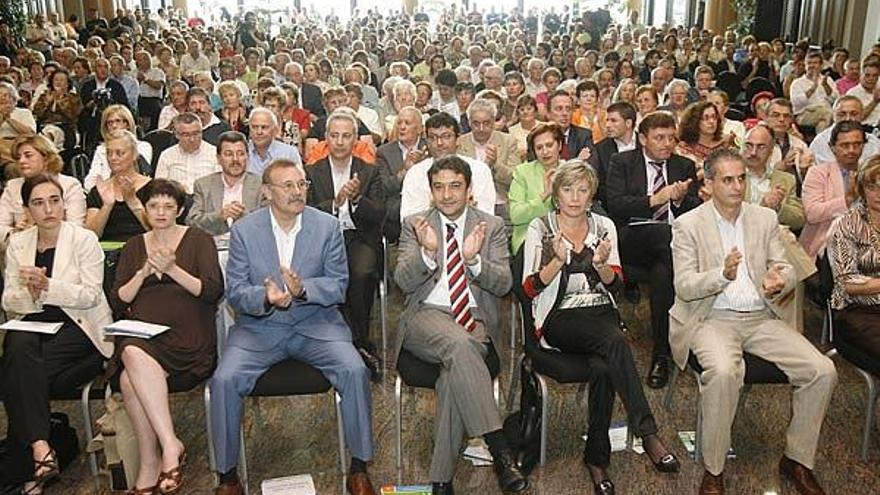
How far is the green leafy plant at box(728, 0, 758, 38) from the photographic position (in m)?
16.0

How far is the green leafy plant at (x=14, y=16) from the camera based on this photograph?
13.3 m

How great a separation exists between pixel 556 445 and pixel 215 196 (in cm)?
213

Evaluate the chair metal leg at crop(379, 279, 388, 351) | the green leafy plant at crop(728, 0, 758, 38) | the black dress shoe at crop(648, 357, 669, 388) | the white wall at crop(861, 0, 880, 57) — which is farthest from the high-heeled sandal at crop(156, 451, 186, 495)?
the green leafy plant at crop(728, 0, 758, 38)

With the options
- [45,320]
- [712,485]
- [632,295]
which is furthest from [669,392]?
[45,320]

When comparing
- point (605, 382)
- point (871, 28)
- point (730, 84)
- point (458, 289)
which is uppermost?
point (871, 28)

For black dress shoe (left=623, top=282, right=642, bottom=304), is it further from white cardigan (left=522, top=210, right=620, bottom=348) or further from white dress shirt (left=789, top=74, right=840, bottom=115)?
white dress shirt (left=789, top=74, right=840, bottom=115)

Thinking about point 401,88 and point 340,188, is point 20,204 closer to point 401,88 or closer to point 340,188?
point 340,188

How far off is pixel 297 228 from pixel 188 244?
1.52 feet

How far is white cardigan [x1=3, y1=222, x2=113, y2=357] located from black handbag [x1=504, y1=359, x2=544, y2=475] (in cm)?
175

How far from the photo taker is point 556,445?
372cm

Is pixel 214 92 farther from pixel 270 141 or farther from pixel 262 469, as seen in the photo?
pixel 262 469

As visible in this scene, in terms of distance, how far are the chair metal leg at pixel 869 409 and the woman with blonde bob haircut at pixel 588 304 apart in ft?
2.70

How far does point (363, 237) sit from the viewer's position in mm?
4680

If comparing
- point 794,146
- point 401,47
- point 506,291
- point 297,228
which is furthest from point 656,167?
point 401,47
